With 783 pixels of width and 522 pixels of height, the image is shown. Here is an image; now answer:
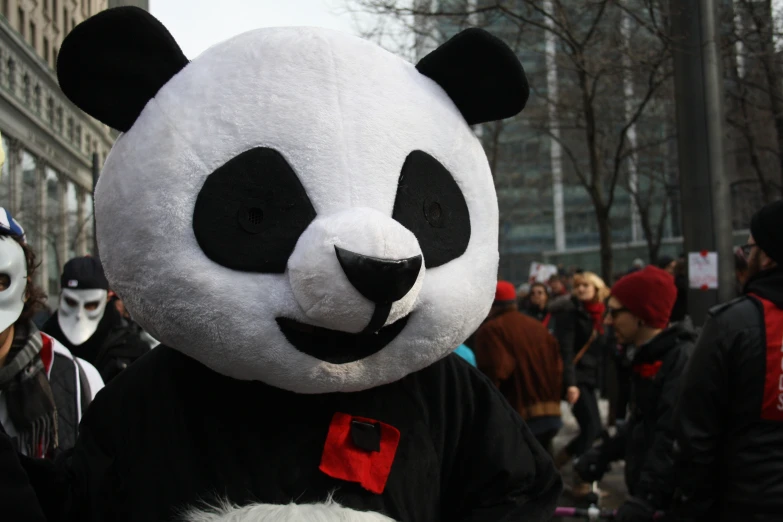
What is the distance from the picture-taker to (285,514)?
1455 millimetres

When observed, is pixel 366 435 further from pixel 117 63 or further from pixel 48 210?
pixel 48 210

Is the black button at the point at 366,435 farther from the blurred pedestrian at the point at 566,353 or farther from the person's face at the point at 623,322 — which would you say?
the blurred pedestrian at the point at 566,353

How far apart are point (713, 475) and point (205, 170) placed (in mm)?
2440

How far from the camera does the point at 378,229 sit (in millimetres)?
1414

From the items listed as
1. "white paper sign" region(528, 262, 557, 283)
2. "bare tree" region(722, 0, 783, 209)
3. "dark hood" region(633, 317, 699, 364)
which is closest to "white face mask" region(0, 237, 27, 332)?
"dark hood" region(633, 317, 699, 364)

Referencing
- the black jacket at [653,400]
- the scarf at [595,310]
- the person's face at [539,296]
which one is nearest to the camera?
the black jacket at [653,400]

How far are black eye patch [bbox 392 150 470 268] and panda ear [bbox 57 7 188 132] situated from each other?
1.93 ft

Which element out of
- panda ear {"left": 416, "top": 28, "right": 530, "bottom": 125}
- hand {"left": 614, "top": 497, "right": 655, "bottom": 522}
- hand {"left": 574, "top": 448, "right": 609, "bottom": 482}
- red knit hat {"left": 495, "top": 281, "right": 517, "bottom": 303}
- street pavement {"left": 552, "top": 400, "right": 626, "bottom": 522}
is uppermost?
panda ear {"left": 416, "top": 28, "right": 530, "bottom": 125}

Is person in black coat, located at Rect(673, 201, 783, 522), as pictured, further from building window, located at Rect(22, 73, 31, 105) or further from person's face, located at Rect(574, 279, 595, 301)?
building window, located at Rect(22, 73, 31, 105)

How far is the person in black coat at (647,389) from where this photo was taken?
3295 mm

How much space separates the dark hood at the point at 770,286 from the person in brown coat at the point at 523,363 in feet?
9.11

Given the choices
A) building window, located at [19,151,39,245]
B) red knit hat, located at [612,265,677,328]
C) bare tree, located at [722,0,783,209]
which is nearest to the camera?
red knit hat, located at [612,265,677,328]

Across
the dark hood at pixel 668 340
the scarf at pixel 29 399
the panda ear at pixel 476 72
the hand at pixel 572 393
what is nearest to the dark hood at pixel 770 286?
the dark hood at pixel 668 340

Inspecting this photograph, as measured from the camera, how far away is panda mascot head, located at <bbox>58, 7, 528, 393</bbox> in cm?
148
